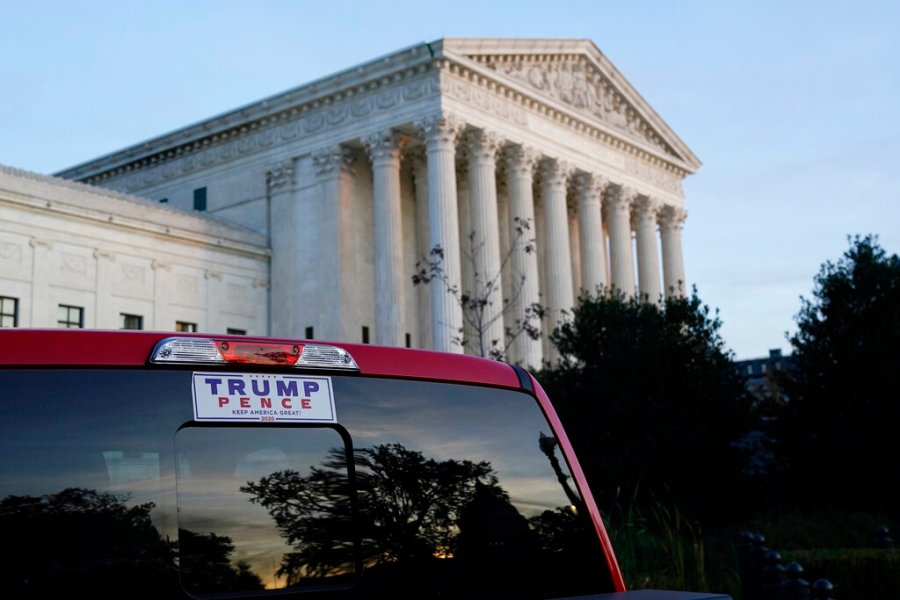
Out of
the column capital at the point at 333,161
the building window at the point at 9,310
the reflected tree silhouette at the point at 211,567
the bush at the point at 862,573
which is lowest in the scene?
the bush at the point at 862,573

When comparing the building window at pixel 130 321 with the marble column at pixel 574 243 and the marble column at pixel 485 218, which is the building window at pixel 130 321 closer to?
the marble column at pixel 485 218

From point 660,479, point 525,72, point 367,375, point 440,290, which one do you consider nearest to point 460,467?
point 367,375

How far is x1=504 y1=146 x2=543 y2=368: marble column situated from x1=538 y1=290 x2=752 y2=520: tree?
8.99m

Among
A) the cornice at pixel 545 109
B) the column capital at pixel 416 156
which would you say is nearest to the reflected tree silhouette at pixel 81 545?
the cornice at pixel 545 109

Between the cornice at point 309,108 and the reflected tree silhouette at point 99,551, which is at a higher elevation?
the cornice at point 309,108

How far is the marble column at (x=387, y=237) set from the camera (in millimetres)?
40188

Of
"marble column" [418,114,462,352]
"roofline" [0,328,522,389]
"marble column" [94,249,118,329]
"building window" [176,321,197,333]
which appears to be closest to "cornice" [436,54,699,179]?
"marble column" [418,114,462,352]

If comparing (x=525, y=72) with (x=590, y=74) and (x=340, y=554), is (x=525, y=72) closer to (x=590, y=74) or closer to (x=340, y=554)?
(x=590, y=74)

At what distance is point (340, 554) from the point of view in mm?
3283

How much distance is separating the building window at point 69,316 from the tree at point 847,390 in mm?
25698

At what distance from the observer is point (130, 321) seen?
3931cm

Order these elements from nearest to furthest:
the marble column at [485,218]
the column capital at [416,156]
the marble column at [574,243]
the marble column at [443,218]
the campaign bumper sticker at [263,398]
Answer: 1. the campaign bumper sticker at [263,398]
2. the marble column at [443,218]
3. the marble column at [485,218]
4. the column capital at [416,156]
5. the marble column at [574,243]

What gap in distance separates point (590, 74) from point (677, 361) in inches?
943

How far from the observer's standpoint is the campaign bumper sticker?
320cm
